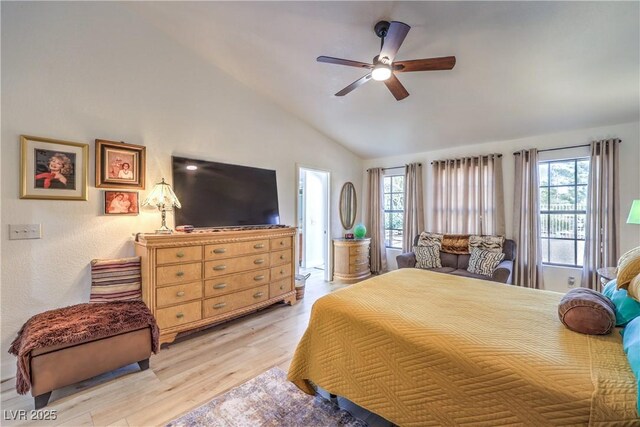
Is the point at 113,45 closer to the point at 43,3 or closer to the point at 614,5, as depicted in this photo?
the point at 43,3

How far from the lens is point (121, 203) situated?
9.06ft

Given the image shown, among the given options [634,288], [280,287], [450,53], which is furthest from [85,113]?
[634,288]

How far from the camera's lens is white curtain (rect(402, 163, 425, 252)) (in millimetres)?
4941

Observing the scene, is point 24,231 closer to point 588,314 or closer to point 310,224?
point 588,314

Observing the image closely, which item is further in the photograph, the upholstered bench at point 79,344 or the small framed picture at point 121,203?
the small framed picture at point 121,203

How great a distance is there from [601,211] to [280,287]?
13.6 ft

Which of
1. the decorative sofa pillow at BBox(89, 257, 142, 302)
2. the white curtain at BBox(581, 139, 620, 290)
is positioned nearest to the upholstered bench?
the decorative sofa pillow at BBox(89, 257, 142, 302)

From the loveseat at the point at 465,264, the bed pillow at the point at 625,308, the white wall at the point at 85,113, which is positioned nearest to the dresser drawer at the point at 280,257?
the white wall at the point at 85,113

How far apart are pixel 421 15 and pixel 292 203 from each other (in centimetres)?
288

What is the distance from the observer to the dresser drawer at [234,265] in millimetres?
2898

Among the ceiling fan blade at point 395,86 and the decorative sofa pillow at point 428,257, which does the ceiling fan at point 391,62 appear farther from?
the decorative sofa pillow at point 428,257

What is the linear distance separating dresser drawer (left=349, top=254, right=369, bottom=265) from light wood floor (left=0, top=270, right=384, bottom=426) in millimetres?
2077

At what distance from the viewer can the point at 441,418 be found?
Result: 127cm

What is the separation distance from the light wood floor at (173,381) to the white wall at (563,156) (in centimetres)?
354
